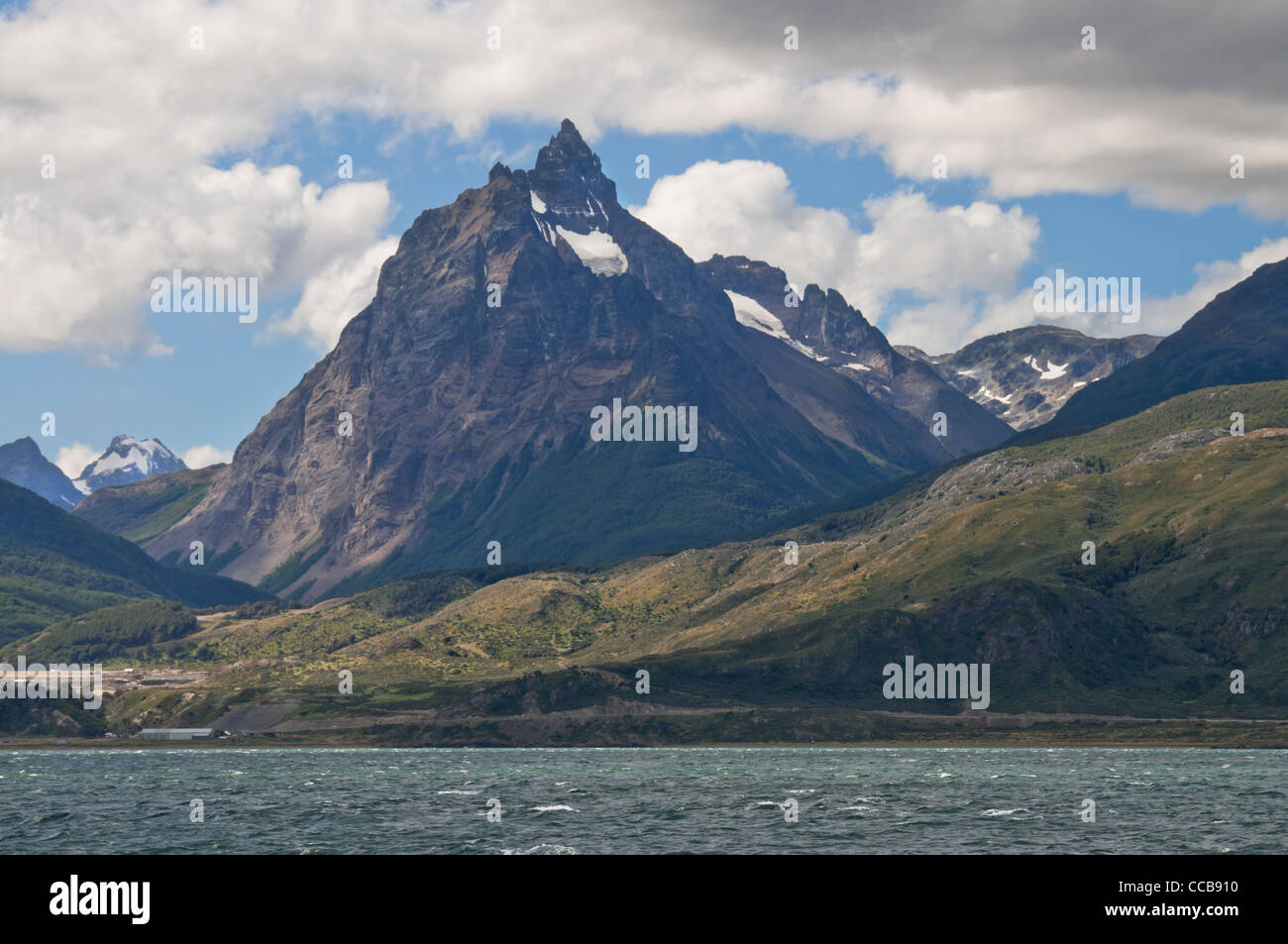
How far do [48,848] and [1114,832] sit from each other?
99.1 meters

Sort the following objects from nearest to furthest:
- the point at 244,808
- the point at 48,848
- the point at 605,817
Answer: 1. the point at 48,848
2. the point at 605,817
3. the point at 244,808
